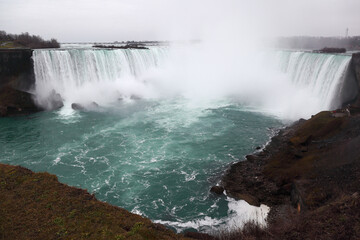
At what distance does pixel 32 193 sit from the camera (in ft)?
30.8

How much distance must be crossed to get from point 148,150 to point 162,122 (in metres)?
6.48

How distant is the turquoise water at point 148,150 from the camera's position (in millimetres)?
13484

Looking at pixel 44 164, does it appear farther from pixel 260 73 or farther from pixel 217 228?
pixel 260 73

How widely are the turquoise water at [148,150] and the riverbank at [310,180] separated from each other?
65.4 inches

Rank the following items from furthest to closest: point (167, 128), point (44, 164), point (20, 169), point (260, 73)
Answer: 1. point (260, 73)
2. point (167, 128)
3. point (44, 164)
4. point (20, 169)

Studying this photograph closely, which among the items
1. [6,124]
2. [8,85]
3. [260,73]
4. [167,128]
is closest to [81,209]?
[167,128]

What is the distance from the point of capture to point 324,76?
83.9 ft

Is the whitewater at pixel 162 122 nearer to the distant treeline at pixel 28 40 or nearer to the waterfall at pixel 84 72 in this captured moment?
the waterfall at pixel 84 72

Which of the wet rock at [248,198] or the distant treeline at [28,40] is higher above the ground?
the distant treeline at [28,40]

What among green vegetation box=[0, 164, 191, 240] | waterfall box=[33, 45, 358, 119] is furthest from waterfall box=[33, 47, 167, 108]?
green vegetation box=[0, 164, 191, 240]

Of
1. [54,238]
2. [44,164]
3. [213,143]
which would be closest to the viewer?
[54,238]

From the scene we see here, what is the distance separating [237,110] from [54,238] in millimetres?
24033

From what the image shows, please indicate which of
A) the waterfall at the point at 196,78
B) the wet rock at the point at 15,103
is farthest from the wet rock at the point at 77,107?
the wet rock at the point at 15,103

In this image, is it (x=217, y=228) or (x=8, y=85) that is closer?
(x=217, y=228)
